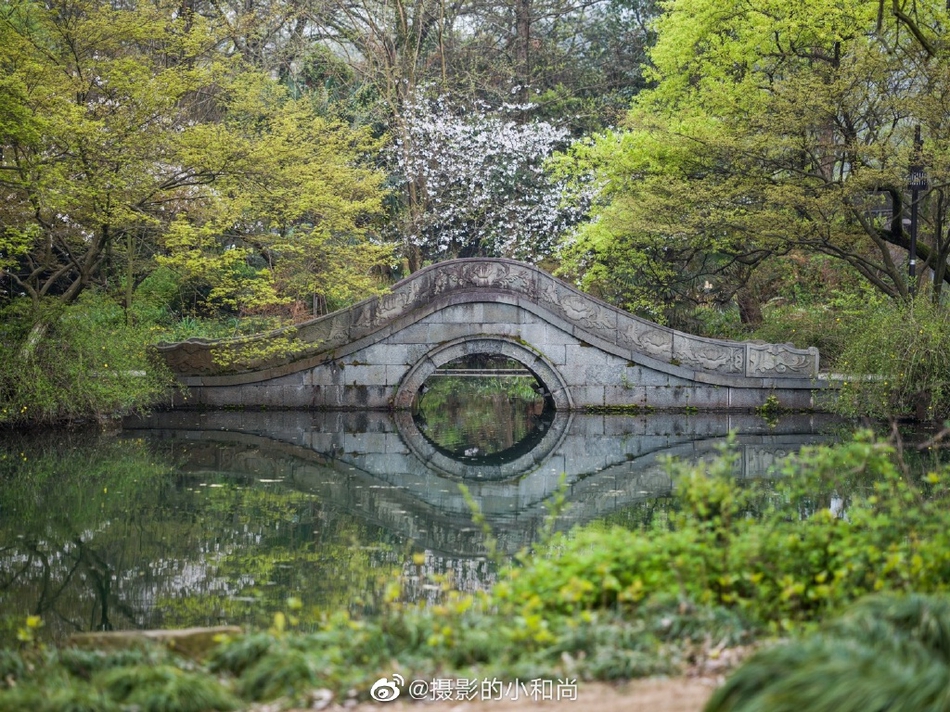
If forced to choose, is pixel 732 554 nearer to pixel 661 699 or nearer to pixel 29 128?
pixel 661 699

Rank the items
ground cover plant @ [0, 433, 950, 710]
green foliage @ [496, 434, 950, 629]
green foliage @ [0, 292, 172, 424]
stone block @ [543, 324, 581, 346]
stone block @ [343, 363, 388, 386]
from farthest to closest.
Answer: stone block @ [343, 363, 388, 386] < stone block @ [543, 324, 581, 346] < green foliage @ [0, 292, 172, 424] < green foliage @ [496, 434, 950, 629] < ground cover plant @ [0, 433, 950, 710]

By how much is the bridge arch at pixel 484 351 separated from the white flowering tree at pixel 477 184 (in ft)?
19.5

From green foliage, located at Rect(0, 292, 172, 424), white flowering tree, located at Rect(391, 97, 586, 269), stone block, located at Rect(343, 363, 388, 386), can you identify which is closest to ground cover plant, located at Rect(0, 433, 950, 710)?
green foliage, located at Rect(0, 292, 172, 424)

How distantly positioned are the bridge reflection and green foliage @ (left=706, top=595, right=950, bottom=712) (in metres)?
5.06

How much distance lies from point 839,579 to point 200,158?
13.2 meters

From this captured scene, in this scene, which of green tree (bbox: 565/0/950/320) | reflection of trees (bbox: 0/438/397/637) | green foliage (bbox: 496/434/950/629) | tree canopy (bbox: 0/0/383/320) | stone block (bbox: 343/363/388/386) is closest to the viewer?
green foliage (bbox: 496/434/950/629)

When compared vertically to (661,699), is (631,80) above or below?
above

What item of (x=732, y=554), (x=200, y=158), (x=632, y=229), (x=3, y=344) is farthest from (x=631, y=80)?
(x=732, y=554)

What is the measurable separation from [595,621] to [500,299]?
46.8 feet

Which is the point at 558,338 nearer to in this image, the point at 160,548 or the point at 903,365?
the point at 903,365

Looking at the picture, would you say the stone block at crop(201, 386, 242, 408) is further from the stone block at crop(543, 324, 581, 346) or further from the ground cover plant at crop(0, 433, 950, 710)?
the ground cover plant at crop(0, 433, 950, 710)

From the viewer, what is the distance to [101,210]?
1612 cm

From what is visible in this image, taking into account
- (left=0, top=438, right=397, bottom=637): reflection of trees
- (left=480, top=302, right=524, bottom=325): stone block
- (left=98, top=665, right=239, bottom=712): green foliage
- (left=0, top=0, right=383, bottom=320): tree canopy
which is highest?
(left=0, top=0, right=383, bottom=320): tree canopy

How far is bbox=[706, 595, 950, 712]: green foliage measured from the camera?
11.8 feet
